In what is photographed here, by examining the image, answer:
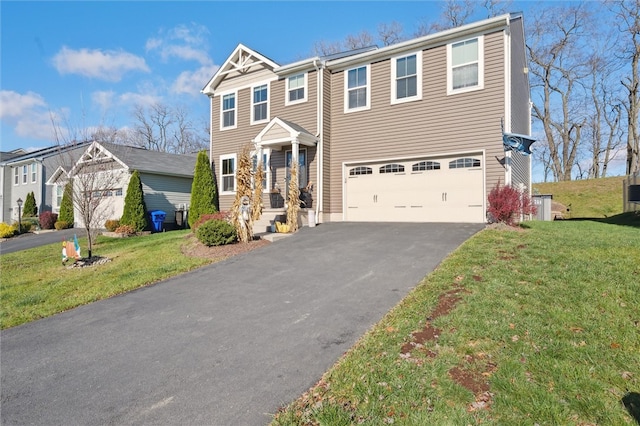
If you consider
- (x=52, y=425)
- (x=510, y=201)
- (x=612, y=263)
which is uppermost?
(x=510, y=201)

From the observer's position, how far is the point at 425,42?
11.9m

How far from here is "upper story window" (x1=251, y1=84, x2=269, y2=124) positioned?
15437 mm

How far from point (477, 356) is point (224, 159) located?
588 inches

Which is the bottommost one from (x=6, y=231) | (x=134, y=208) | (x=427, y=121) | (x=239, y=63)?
(x=6, y=231)

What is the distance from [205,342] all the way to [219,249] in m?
5.60

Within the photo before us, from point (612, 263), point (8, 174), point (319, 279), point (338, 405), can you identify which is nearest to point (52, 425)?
point (338, 405)

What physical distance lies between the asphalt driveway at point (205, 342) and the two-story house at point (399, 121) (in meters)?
4.53

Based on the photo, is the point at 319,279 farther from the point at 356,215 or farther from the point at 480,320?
the point at 356,215

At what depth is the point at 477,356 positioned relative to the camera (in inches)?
136

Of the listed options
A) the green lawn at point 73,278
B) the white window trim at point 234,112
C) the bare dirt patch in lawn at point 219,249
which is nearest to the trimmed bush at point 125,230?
the green lawn at point 73,278

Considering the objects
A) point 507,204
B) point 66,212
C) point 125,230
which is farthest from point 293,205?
point 66,212

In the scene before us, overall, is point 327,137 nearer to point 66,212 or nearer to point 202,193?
point 202,193

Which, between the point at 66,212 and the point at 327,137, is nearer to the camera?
the point at 327,137

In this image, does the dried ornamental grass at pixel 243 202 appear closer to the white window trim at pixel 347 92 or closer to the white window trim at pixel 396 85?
the white window trim at pixel 347 92
